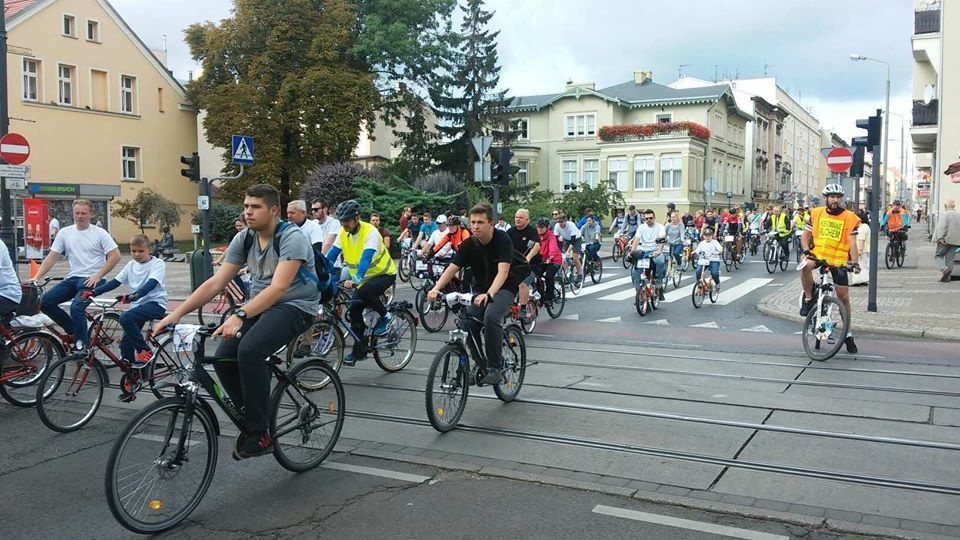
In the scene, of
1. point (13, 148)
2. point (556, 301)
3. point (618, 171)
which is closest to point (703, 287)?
point (556, 301)

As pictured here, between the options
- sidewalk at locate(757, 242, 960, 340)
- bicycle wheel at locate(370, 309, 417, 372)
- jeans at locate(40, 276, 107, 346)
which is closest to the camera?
jeans at locate(40, 276, 107, 346)

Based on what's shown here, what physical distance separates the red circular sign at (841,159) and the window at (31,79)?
36.1 m

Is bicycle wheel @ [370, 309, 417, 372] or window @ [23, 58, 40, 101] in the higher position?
window @ [23, 58, 40, 101]

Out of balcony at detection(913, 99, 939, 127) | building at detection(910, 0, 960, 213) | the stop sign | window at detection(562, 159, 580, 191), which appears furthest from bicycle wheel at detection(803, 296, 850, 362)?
window at detection(562, 159, 580, 191)

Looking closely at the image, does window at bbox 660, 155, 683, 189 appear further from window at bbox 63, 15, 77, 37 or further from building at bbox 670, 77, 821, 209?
window at bbox 63, 15, 77, 37

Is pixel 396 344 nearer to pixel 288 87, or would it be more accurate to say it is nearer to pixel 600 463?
pixel 600 463

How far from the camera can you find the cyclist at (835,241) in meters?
9.72

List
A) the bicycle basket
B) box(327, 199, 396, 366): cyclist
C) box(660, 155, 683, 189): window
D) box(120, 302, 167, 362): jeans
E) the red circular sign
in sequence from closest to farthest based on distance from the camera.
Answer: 1. box(120, 302, 167, 362): jeans
2. the bicycle basket
3. box(327, 199, 396, 366): cyclist
4. the red circular sign
5. box(660, 155, 683, 189): window

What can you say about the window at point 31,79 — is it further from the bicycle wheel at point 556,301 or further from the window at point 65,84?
the bicycle wheel at point 556,301

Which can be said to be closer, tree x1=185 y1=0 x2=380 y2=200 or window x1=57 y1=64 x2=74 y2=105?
tree x1=185 y1=0 x2=380 y2=200

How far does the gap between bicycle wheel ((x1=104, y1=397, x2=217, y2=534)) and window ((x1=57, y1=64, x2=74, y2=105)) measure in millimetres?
40421

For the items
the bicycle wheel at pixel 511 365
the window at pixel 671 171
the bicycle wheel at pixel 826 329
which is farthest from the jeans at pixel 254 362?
the window at pixel 671 171

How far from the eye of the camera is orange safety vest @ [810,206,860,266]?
9727mm

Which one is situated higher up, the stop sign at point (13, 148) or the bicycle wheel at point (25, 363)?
the stop sign at point (13, 148)
